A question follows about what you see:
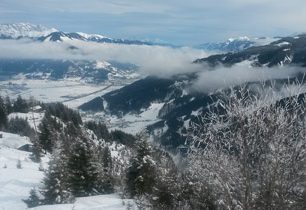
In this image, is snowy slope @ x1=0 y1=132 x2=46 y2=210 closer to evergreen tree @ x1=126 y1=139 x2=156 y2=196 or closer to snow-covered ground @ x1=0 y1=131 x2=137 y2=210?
snow-covered ground @ x1=0 y1=131 x2=137 y2=210

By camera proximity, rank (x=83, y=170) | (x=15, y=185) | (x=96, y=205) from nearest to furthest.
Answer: (x=96, y=205) → (x=15, y=185) → (x=83, y=170)

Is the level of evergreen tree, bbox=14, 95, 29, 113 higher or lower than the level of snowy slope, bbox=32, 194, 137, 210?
lower

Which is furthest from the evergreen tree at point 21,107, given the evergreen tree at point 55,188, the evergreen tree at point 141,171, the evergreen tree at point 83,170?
the evergreen tree at point 55,188

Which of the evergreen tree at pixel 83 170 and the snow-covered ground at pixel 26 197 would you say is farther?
the evergreen tree at pixel 83 170

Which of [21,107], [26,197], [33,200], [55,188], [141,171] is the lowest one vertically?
[21,107]

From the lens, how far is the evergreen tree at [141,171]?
29.7 metres

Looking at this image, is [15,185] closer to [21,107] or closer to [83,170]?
[83,170]

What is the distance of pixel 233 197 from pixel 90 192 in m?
24.4

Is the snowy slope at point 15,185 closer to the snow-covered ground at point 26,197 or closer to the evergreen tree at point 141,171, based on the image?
the snow-covered ground at point 26,197

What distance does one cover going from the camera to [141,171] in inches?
1193

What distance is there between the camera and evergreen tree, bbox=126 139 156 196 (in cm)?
2973

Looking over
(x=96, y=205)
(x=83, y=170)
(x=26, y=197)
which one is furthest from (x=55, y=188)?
(x=83, y=170)

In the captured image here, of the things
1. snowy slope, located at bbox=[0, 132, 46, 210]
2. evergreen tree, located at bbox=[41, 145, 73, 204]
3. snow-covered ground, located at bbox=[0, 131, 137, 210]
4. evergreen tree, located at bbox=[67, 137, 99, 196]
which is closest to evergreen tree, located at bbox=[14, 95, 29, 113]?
snowy slope, located at bbox=[0, 132, 46, 210]

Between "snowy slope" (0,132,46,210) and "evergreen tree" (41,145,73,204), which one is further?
"evergreen tree" (41,145,73,204)
